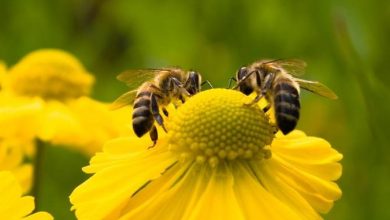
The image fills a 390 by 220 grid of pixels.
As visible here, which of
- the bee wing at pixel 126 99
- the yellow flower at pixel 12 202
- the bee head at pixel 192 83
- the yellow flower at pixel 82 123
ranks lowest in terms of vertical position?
the yellow flower at pixel 12 202

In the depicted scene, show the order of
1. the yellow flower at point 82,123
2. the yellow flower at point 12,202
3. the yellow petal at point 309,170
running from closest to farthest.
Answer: the yellow flower at point 12,202
the yellow petal at point 309,170
the yellow flower at point 82,123

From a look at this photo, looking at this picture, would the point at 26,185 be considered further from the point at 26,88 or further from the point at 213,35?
the point at 213,35

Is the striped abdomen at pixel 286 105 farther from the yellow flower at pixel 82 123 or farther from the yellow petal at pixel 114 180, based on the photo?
the yellow flower at pixel 82 123

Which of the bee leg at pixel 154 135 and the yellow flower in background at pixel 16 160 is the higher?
the yellow flower in background at pixel 16 160

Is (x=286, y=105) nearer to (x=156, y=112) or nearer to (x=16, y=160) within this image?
(x=156, y=112)

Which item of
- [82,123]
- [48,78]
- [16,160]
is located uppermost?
[48,78]

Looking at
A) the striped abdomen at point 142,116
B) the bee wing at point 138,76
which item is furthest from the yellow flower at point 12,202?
the bee wing at point 138,76

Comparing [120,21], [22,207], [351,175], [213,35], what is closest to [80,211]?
[22,207]

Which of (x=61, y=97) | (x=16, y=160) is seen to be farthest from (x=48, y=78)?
(x=16, y=160)
